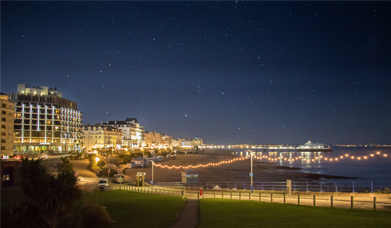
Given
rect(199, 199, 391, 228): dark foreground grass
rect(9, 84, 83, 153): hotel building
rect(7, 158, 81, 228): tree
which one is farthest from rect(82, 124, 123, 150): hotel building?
rect(7, 158, 81, 228): tree

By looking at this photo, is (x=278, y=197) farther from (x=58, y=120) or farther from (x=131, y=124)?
(x=131, y=124)

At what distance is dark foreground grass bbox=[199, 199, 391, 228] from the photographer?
49.8ft

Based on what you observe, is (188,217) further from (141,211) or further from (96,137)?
(96,137)

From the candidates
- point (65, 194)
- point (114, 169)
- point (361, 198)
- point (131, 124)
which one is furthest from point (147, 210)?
point (131, 124)

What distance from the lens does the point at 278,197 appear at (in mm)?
26781

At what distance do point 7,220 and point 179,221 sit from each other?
9001 mm

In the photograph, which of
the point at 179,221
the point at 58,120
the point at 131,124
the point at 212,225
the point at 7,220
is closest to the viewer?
the point at 7,220

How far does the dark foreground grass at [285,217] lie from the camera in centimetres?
1516

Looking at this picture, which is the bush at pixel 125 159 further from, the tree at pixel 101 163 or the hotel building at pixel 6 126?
the hotel building at pixel 6 126

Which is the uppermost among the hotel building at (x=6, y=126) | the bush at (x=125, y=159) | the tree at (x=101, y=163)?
the hotel building at (x=6, y=126)

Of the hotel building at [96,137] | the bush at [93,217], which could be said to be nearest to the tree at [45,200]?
the bush at [93,217]

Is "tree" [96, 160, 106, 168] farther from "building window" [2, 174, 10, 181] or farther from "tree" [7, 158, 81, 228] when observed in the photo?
"tree" [7, 158, 81, 228]

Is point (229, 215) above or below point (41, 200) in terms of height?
below

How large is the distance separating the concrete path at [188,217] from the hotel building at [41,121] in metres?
87.2
